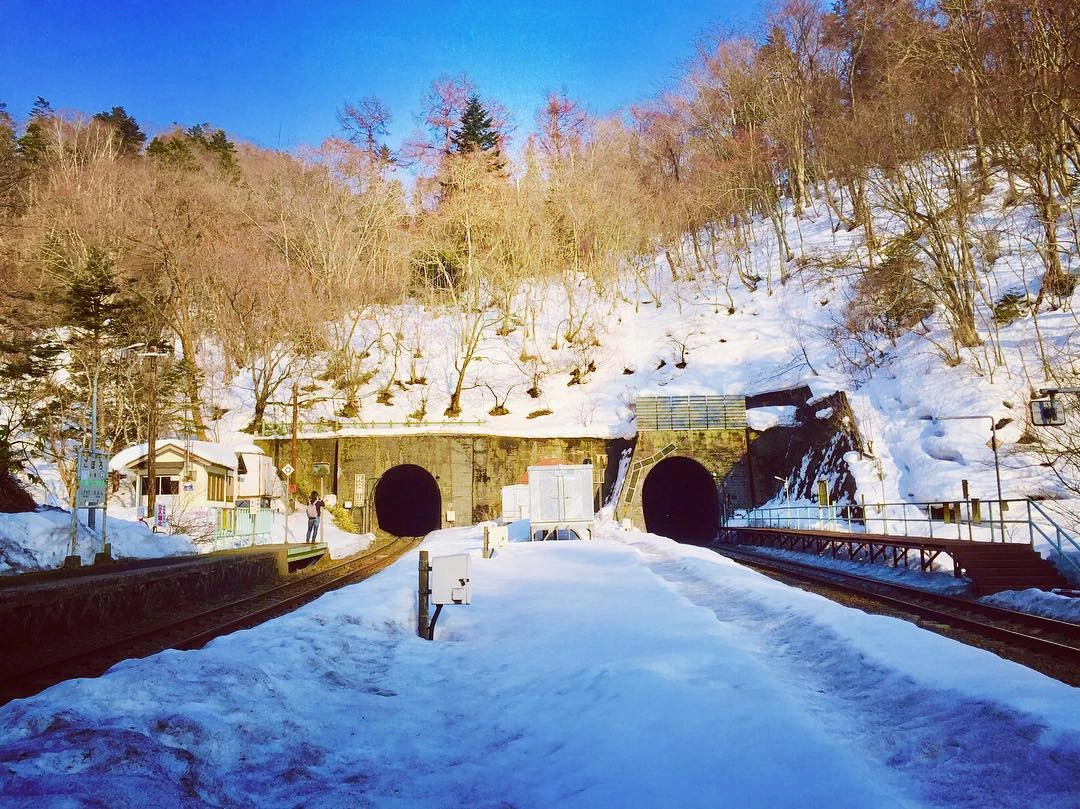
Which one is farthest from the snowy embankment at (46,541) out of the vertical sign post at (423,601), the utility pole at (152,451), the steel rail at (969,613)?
the steel rail at (969,613)

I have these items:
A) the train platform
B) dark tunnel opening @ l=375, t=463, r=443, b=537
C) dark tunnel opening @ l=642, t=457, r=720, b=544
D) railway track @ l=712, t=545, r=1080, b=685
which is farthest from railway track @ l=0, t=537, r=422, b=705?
dark tunnel opening @ l=375, t=463, r=443, b=537

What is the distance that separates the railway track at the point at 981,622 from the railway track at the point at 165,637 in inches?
426

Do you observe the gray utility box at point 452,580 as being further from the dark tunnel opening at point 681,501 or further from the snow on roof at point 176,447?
the dark tunnel opening at point 681,501

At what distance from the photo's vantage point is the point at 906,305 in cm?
3731

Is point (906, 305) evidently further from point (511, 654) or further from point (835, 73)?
point (511, 654)

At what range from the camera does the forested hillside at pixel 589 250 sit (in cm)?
3059

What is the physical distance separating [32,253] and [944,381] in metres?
48.3

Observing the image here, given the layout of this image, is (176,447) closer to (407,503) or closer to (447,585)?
(407,503)

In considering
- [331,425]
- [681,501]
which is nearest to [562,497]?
[331,425]

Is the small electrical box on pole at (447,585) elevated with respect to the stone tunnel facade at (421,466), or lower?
lower

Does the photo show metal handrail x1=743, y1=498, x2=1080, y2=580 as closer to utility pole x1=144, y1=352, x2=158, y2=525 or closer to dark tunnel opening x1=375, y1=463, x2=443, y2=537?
dark tunnel opening x1=375, y1=463, x2=443, y2=537

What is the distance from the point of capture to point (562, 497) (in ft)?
89.9

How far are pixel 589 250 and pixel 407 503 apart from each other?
957 inches

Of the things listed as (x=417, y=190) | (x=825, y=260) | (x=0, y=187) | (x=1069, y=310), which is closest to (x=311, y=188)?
(x=417, y=190)
